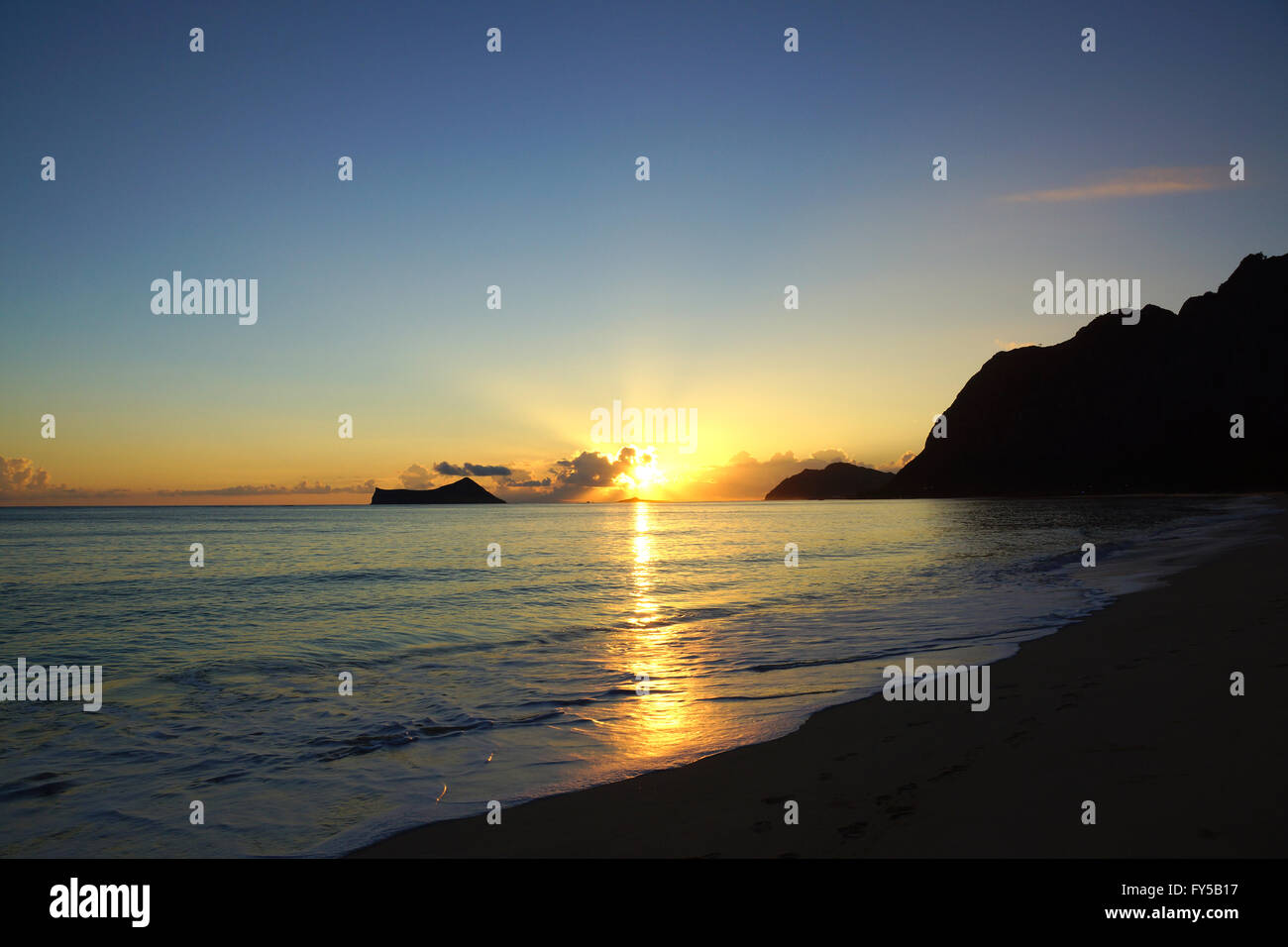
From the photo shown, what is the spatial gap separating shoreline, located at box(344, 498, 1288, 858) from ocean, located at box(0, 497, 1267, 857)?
69 centimetres

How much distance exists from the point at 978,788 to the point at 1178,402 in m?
206

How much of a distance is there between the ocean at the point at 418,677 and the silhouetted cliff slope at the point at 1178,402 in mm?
158094

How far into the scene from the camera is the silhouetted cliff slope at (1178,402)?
485 ft

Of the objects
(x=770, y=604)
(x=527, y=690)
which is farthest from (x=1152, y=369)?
(x=527, y=690)

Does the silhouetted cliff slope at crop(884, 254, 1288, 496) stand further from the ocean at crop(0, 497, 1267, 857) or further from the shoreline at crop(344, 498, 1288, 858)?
the shoreline at crop(344, 498, 1288, 858)

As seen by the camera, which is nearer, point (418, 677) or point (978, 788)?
point (978, 788)

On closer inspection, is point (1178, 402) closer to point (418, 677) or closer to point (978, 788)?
point (418, 677)

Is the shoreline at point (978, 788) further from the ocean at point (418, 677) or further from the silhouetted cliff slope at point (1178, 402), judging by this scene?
the silhouetted cliff slope at point (1178, 402)

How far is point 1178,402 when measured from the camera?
164500 millimetres

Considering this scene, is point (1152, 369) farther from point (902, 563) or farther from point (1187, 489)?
point (902, 563)

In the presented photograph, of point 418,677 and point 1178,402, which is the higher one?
point 1178,402

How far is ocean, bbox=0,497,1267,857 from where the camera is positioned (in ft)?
22.2

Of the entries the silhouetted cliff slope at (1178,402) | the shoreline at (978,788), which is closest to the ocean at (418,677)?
the shoreline at (978,788)

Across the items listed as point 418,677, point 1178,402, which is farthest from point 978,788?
point 1178,402
